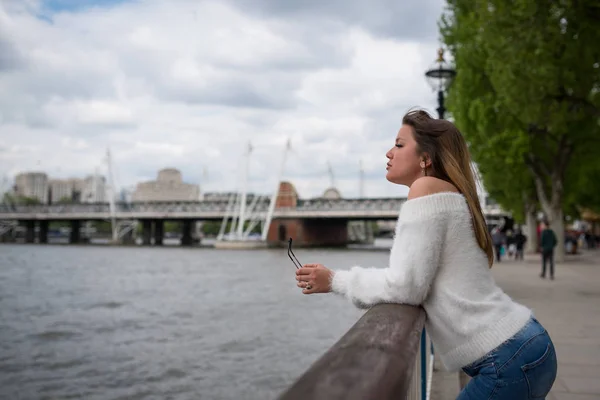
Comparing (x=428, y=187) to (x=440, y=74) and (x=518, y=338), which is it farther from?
(x=440, y=74)

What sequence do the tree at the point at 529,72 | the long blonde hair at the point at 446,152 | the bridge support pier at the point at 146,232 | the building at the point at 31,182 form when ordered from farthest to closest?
1. the building at the point at 31,182
2. the bridge support pier at the point at 146,232
3. the tree at the point at 529,72
4. the long blonde hair at the point at 446,152

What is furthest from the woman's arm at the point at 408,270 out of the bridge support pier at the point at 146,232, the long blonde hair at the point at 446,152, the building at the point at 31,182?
the building at the point at 31,182

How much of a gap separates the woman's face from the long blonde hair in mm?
22

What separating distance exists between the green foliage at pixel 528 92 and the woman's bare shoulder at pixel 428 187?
11.2m

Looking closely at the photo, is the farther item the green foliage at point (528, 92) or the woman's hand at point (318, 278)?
the green foliage at point (528, 92)

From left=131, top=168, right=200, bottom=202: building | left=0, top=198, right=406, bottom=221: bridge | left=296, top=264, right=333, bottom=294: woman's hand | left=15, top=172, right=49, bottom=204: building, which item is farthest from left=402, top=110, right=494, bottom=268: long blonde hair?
left=15, top=172, right=49, bottom=204: building

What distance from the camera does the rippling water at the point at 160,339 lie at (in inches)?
371

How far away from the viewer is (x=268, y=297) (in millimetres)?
20281

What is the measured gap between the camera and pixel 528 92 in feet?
47.1

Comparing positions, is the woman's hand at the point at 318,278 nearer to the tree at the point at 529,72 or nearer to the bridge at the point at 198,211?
the tree at the point at 529,72

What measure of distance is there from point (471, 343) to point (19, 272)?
32123 millimetres

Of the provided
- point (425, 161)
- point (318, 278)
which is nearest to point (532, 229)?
point (425, 161)

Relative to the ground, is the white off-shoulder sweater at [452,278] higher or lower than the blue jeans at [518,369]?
higher

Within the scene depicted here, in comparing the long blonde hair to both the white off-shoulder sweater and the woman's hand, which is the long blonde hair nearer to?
the white off-shoulder sweater
